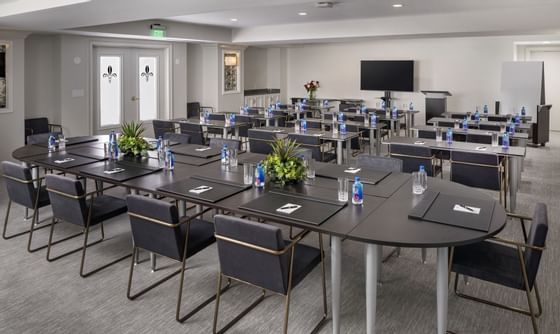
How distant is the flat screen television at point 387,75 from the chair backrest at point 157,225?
10507mm

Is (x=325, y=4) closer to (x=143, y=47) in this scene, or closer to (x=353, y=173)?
(x=353, y=173)

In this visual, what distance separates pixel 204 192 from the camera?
3268 millimetres

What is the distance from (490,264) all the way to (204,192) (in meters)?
1.90

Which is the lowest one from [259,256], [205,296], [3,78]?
[205,296]

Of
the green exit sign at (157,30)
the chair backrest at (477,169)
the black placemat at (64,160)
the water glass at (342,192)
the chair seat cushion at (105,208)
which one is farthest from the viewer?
the green exit sign at (157,30)

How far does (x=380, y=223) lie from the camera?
8.67 ft

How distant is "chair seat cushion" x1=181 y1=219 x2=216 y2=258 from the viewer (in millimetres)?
3107

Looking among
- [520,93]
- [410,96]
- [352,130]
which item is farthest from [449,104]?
[352,130]

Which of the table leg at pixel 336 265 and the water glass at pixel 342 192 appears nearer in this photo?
the table leg at pixel 336 265

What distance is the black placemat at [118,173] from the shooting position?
3.72m

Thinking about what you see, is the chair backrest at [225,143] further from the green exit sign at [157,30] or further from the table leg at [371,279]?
the green exit sign at [157,30]

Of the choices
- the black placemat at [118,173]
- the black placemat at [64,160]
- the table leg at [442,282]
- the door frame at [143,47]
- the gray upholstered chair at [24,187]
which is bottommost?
the table leg at [442,282]

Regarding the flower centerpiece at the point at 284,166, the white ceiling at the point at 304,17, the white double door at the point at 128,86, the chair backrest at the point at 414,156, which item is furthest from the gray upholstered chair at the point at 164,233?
the white double door at the point at 128,86

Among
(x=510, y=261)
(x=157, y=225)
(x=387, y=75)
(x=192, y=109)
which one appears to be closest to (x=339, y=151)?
(x=510, y=261)
